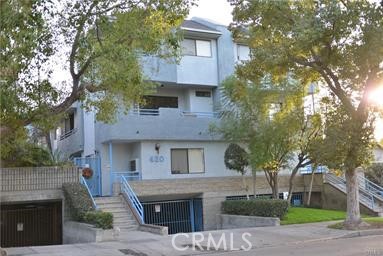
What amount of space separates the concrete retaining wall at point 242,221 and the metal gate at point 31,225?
24.9ft

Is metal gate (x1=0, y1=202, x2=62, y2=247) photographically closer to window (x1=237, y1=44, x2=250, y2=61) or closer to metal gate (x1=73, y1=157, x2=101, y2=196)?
metal gate (x1=73, y1=157, x2=101, y2=196)

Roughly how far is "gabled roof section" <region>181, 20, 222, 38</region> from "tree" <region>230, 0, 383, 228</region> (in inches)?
330

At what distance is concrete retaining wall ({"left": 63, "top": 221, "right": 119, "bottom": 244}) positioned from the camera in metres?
17.4

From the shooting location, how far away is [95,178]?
26812 millimetres

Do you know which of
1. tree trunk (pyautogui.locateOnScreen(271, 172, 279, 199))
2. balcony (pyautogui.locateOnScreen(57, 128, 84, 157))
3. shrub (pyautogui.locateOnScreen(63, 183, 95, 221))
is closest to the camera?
shrub (pyautogui.locateOnScreen(63, 183, 95, 221))

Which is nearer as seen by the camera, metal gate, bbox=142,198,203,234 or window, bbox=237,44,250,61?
metal gate, bbox=142,198,203,234

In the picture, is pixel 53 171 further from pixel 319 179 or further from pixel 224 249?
pixel 319 179

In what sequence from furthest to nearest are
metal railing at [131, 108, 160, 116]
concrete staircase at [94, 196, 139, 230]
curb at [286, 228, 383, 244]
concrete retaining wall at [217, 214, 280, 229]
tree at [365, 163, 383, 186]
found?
1. tree at [365, 163, 383, 186]
2. metal railing at [131, 108, 160, 116]
3. concrete retaining wall at [217, 214, 280, 229]
4. concrete staircase at [94, 196, 139, 230]
5. curb at [286, 228, 383, 244]

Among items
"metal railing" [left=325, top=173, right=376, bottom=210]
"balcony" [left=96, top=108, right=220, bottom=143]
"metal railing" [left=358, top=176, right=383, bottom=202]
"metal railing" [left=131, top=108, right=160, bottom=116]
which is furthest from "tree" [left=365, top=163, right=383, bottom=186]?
"metal railing" [left=131, top=108, right=160, bottom=116]

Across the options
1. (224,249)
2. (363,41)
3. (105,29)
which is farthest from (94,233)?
(363,41)

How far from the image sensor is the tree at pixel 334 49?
17.8m

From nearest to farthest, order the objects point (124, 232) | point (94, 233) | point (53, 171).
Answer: point (94, 233) < point (124, 232) < point (53, 171)

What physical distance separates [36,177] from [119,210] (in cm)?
382

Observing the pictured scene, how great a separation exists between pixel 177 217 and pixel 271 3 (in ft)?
42.4
